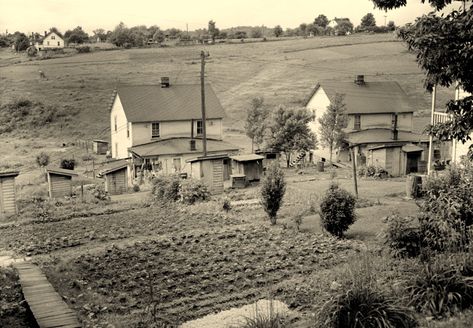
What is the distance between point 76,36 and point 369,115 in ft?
364

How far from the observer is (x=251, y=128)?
2067 inches

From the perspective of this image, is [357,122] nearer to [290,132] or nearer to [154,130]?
[290,132]

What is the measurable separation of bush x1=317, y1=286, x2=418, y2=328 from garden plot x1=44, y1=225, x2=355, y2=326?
4094mm

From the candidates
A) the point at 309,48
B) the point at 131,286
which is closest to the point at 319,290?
the point at 131,286

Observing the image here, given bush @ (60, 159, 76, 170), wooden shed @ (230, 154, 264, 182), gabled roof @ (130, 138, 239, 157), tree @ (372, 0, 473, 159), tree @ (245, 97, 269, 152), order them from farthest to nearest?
tree @ (245, 97, 269, 152), bush @ (60, 159, 76, 170), gabled roof @ (130, 138, 239, 157), wooden shed @ (230, 154, 264, 182), tree @ (372, 0, 473, 159)

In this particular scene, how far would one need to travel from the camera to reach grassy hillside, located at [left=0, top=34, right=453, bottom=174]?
76.4 m

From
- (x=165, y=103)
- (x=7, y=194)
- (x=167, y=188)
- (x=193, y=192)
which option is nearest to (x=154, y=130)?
(x=165, y=103)

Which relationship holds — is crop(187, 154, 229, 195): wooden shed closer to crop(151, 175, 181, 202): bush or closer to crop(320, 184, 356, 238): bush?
crop(151, 175, 181, 202): bush

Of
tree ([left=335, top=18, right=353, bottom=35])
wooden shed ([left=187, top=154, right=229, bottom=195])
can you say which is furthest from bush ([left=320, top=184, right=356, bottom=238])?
tree ([left=335, top=18, right=353, bottom=35])

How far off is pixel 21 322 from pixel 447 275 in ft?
29.2

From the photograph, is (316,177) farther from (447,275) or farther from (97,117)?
(97,117)

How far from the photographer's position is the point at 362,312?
908 cm

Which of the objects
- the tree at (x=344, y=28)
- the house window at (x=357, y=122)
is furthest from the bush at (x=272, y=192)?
the tree at (x=344, y=28)

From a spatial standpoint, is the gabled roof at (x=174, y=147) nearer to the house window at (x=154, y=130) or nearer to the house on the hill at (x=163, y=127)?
the house on the hill at (x=163, y=127)
